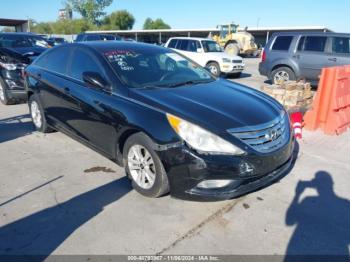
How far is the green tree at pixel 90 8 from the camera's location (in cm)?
8301

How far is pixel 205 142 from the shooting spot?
304cm

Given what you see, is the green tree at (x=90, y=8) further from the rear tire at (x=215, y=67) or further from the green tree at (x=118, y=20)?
the rear tire at (x=215, y=67)

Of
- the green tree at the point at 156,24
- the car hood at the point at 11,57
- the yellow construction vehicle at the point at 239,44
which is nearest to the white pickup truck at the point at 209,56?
the car hood at the point at 11,57

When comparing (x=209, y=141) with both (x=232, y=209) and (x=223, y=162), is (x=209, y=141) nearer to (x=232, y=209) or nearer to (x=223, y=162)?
(x=223, y=162)

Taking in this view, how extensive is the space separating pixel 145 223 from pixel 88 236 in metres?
0.54

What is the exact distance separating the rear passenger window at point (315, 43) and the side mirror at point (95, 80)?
847 cm

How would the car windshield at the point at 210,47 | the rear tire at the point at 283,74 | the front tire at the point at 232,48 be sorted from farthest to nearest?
Answer: the front tire at the point at 232,48
the car windshield at the point at 210,47
the rear tire at the point at 283,74

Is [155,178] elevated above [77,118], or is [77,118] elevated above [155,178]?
[77,118]

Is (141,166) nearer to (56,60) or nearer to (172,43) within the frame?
(56,60)

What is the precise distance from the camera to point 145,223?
3145 millimetres

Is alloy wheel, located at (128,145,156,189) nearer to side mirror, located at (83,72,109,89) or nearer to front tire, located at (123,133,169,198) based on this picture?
front tire, located at (123,133,169,198)

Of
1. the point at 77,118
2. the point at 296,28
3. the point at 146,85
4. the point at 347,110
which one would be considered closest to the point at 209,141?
the point at 146,85

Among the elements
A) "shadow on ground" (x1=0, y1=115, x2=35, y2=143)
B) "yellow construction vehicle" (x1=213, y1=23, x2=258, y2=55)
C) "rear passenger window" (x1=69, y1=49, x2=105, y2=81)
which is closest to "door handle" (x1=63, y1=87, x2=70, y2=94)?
"rear passenger window" (x1=69, y1=49, x2=105, y2=81)

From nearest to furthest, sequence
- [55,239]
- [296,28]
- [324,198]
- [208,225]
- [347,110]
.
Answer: [55,239]
[208,225]
[324,198]
[347,110]
[296,28]
